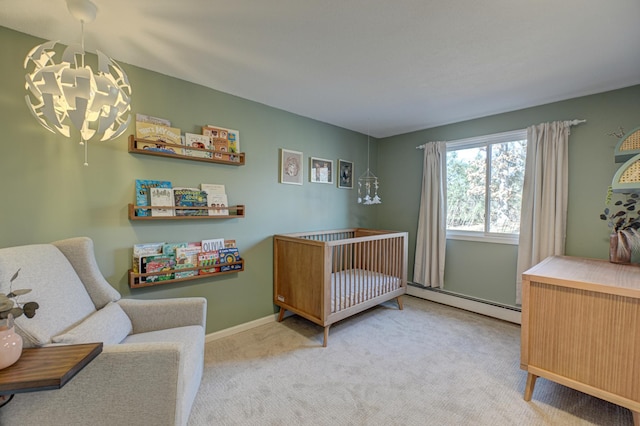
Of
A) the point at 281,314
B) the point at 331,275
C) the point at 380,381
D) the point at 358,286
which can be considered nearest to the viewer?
the point at 380,381

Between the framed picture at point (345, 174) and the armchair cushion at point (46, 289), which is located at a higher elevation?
the framed picture at point (345, 174)

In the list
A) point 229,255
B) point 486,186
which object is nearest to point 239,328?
point 229,255

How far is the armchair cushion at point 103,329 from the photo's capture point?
129 centimetres

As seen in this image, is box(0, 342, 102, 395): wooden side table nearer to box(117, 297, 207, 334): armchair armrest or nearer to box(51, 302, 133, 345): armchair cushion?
box(51, 302, 133, 345): armchair cushion

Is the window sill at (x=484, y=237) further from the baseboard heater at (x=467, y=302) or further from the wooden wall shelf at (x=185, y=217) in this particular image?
the wooden wall shelf at (x=185, y=217)

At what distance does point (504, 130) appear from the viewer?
3.07 metres

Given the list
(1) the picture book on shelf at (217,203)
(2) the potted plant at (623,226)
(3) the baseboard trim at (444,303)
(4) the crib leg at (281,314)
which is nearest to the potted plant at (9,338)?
(1) the picture book on shelf at (217,203)

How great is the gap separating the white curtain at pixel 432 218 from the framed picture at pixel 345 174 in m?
1.00

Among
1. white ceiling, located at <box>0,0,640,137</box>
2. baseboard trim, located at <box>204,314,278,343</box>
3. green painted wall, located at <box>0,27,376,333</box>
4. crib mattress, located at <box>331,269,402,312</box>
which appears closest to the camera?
white ceiling, located at <box>0,0,640,137</box>

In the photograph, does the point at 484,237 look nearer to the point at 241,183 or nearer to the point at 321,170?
the point at 321,170

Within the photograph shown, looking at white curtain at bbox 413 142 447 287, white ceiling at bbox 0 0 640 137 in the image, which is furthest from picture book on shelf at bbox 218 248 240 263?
white curtain at bbox 413 142 447 287

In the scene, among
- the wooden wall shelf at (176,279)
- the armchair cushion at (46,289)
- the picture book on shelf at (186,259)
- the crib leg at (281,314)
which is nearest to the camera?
the armchair cushion at (46,289)

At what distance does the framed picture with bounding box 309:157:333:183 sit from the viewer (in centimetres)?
337

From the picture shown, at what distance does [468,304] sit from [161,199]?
11.7 feet
